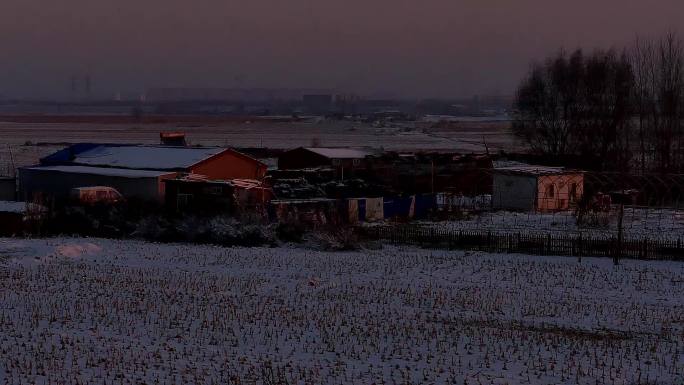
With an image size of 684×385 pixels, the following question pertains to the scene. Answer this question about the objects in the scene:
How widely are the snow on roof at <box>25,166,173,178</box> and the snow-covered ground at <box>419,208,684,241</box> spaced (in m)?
11.4

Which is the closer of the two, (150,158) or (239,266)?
(239,266)

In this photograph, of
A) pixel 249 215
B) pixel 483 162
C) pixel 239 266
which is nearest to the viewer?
pixel 239 266

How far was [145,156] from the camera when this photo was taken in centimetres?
3825

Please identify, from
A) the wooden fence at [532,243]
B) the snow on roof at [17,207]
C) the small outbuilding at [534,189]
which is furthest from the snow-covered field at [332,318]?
the small outbuilding at [534,189]

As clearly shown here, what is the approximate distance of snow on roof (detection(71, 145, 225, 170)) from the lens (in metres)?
36.4

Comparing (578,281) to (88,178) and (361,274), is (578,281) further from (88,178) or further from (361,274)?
(88,178)

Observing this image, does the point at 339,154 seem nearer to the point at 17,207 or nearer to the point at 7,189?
the point at 7,189

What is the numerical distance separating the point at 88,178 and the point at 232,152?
6.34m

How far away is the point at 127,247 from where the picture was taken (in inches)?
1003

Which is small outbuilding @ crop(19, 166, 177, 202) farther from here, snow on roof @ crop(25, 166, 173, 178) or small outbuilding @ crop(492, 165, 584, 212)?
small outbuilding @ crop(492, 165, 584, 212)

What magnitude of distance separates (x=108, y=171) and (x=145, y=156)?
2190mm

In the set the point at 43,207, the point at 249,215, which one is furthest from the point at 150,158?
the point at 249,215

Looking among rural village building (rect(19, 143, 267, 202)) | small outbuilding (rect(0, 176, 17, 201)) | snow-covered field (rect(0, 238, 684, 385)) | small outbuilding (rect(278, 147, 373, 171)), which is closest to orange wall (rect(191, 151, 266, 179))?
rural village building (rect(19, 143, 267, 202))

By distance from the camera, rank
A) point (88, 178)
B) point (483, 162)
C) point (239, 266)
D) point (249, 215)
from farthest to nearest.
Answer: point (483, 162) < point (88, 178) < point (249, 215) < point (239, 266)
